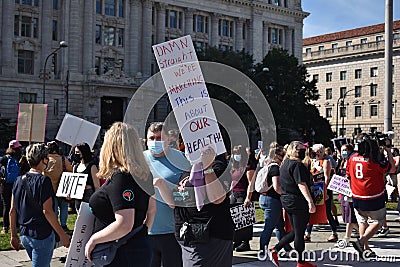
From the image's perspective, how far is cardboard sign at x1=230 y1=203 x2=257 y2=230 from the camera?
7.94 meters

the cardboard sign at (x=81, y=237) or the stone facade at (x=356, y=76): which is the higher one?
the stone facade at (x=356, y=76)

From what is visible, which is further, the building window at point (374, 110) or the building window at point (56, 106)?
the building window at point (374, 110)

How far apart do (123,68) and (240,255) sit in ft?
167

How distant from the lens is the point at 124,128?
4121mm

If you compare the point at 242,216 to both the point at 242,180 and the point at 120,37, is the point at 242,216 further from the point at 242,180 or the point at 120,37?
the point at 120,37

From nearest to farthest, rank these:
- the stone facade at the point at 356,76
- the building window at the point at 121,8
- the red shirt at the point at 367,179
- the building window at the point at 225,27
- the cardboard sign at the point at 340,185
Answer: the red shirt at the point at 367,179 → the cardboard sign at the point at 340,185 → the building window at the point at 121,8 → the building window at the point at 225,27 → the stone facade at the point at 356,76

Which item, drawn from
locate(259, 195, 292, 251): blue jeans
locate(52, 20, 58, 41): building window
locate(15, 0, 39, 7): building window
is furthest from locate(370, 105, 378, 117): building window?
locate(259, 195, 292, 251): blue jeans

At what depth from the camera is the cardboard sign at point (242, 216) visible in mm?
7937

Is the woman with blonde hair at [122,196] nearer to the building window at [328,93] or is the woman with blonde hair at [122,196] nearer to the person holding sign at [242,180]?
the person holding sign at [242,180]

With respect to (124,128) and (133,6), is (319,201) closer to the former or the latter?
(124,128)

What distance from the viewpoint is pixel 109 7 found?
58.0m

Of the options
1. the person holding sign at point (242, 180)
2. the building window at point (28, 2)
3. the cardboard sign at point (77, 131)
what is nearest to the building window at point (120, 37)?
the building window at point (28, 2)

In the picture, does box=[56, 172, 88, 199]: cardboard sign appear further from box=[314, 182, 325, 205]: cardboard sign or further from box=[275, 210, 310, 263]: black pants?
box=[314, 182, 325, 205]: cardboard sign

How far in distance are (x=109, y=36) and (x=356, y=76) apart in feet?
127
